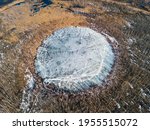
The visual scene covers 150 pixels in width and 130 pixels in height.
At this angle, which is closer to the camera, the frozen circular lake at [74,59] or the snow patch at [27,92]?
the snow patch at [27,92]

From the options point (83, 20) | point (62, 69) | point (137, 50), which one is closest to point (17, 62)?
point (62, 69)

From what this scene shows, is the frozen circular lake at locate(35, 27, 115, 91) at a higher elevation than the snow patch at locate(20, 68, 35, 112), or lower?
higher

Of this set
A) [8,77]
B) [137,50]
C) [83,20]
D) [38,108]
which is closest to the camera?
[38,108]

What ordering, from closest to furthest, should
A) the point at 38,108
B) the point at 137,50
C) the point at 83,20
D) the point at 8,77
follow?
the point at 38,108 → the point at 8,77 → the point at 137,50 → the point at 83,20

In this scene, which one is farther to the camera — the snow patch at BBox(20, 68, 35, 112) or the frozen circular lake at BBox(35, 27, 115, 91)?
the frozen circular lake at BBox(35, 27, 115, 91)

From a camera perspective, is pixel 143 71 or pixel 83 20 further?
pixel 83 20

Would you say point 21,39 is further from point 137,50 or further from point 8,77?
point 137,50

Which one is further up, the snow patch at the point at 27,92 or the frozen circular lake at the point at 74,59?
the frozen circular lake at the point at 74,59

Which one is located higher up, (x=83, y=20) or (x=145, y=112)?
(x=83, y=20)
